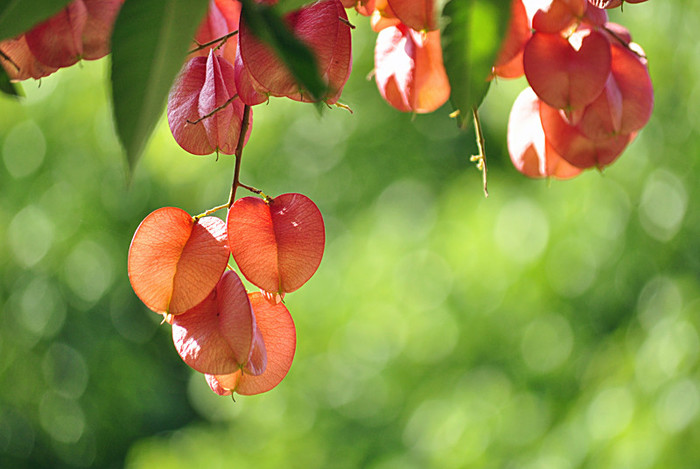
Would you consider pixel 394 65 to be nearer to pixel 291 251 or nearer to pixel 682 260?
pixel 291 251

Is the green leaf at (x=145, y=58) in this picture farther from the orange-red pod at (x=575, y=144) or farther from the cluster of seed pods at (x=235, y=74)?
the orange-red pod at (x=575, y=144)

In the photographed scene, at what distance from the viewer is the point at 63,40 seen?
184 mm

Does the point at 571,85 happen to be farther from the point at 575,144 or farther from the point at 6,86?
the point at 6,86

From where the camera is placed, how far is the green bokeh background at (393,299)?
5.68 feet

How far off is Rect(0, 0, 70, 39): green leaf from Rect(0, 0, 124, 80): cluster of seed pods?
64 mm

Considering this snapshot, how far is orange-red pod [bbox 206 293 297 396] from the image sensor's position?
206mm

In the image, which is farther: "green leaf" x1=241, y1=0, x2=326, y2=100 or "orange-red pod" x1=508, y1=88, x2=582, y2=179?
"orange-red pod" x1=508, y1=88, x2=582, y2=179

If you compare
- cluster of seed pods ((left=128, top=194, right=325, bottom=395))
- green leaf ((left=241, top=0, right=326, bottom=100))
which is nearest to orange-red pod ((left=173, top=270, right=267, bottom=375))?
cluster of seed pods ((left=128, top=194, right=325, bottom=395))

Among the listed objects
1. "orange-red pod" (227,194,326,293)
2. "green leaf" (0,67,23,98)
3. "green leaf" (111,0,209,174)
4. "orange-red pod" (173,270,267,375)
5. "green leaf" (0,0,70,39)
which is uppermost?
"green leaf" (0,0,70,39)

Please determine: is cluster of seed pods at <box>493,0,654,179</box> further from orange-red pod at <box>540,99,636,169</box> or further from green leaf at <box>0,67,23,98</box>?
green leaf at <box>0,67,23,98</box>

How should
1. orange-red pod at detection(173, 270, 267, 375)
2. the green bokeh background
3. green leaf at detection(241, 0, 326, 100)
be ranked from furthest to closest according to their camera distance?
the green bokeh background
orange-red pod at detection(173, 270, 267, 375)
green leaf at detection(241, 0, 326, 100)

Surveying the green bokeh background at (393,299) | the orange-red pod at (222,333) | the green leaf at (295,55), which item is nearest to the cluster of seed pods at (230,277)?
the orange-red pod at (222,333)

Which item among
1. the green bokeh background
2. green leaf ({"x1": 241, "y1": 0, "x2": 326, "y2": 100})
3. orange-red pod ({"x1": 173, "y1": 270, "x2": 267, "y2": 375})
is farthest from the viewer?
the green bokeh background

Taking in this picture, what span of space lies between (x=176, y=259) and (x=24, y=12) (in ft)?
0.30
